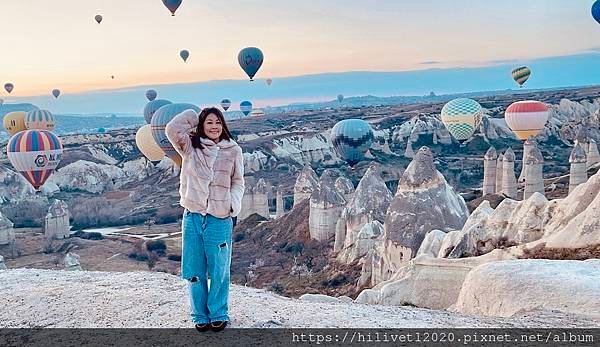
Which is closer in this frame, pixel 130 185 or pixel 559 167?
pixel 559 167

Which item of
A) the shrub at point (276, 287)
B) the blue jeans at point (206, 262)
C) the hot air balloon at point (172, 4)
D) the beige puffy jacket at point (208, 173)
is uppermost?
the hot air balloon at point (172, 4)

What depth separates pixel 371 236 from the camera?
2261cm

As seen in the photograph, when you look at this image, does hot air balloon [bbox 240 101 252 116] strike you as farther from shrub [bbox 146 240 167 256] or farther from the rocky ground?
the rocky ground

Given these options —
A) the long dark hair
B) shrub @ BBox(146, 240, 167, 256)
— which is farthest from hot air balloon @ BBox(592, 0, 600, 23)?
the long dark hair

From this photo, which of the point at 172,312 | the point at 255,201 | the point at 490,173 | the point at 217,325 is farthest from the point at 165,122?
the point at 217,325

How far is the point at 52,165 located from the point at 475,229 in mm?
23368

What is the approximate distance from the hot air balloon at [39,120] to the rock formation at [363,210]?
31795mm

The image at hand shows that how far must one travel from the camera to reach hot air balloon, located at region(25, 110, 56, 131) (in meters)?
47.9

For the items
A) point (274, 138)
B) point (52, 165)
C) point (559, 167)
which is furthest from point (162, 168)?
point (559, 167)

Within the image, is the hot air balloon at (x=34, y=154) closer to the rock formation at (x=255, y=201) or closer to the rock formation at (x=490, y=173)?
the rock formation at (x=255, y=201)

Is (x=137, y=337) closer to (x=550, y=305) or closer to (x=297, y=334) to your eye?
(x=297, y=334)

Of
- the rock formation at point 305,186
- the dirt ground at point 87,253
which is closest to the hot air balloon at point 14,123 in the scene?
the dirt ground at point 87,253

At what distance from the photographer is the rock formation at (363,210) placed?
2420 cm

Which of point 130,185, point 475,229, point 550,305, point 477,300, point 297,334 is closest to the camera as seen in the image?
point 297,334
